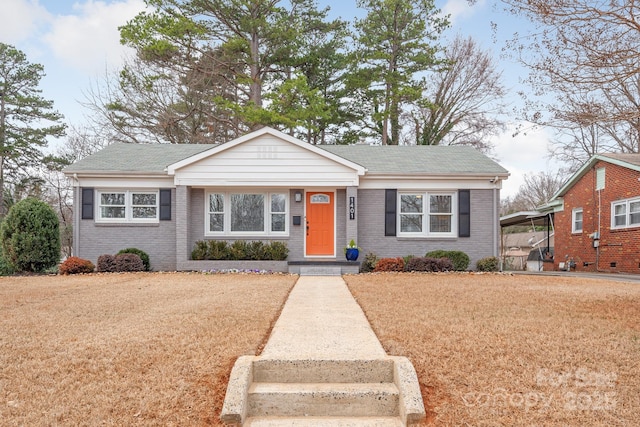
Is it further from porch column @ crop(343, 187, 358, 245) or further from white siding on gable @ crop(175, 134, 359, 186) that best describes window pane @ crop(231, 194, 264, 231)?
porch column @ crop(343, 187, 358, 245)

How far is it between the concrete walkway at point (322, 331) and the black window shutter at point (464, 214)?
717cm

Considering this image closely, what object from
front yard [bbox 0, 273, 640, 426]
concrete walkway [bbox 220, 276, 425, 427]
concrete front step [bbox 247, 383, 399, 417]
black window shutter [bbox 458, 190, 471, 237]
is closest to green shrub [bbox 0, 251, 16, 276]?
front yard [bbox 0, 273, 640, 426]

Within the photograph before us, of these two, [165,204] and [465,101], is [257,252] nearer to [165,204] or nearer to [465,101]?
[165,204]

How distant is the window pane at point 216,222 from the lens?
1463 cm

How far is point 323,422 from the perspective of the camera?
3600mm

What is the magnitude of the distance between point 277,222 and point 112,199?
539 centimetres

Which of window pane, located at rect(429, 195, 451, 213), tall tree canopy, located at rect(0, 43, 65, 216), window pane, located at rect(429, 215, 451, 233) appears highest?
tall tree canopy, located at rect(0, 43, 65, 216)

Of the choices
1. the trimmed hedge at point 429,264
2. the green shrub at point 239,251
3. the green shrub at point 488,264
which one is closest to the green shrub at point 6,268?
the green shrub at point 239,251

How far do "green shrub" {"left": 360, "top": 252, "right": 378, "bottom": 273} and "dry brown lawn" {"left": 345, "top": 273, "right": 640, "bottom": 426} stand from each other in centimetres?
583

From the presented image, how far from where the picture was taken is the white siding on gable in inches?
543

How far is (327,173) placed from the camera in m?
13.9

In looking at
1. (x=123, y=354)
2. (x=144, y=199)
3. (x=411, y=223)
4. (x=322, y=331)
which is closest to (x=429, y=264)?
(x=411, y=223)

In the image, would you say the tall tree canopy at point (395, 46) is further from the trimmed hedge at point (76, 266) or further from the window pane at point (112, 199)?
the trimmed hedge at point (76, 266)

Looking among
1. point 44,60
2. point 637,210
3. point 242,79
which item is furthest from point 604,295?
point 44,60
